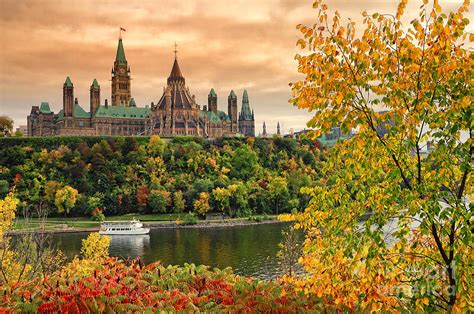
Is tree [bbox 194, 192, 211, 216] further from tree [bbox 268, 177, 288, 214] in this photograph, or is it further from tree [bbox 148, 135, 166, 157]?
tree [bbox 148, 135, 166, 157]

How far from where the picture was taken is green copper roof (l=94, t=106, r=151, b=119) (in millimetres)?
136875

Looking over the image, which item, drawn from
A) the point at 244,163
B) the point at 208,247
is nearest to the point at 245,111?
the point at 244,163

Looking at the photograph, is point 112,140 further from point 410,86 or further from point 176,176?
point 410,86

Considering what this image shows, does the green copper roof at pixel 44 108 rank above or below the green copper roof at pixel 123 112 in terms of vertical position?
above

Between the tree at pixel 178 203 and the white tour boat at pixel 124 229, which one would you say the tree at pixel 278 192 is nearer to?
the tree at pixel 178 203

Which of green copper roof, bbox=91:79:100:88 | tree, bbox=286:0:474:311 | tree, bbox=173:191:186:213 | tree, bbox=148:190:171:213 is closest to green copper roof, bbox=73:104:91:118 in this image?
green copper roof, bbox=91:79:100:88

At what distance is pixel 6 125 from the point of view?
11800 centimetres

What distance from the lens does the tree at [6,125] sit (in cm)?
11703

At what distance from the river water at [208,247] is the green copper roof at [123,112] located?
256 ft

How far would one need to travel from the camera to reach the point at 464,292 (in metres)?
5.70

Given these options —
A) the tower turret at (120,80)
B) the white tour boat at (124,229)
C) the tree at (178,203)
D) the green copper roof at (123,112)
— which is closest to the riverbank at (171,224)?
the white tour boat at (124,229)

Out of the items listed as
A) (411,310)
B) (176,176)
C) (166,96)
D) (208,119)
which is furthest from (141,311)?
(208,119)

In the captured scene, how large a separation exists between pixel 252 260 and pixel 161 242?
54.4 feet

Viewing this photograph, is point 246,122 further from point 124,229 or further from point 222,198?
point 124,229
